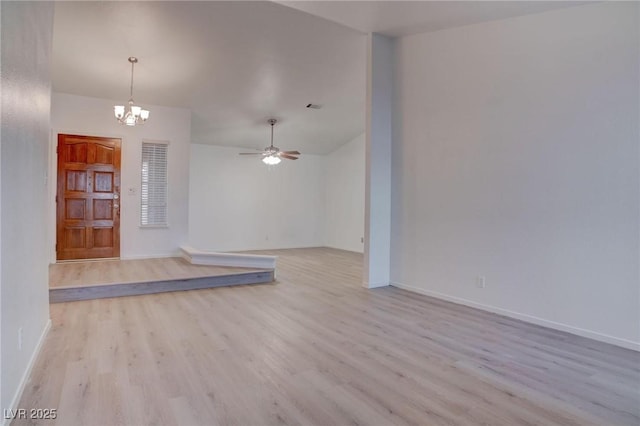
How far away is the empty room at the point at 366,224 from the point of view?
2201 millimetres

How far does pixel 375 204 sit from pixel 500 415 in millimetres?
3305

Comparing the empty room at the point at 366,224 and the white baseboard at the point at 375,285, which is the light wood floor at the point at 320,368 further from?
the white baseboard at the point at 375,285

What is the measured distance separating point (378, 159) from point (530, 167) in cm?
196

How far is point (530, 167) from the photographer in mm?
3703

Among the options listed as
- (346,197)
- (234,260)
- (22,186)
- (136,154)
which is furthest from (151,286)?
(346,197)

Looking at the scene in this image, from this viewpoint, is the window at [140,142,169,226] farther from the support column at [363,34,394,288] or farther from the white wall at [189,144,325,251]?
the support column at [363,34,394,288]

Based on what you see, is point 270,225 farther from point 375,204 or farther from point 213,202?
point 375,204

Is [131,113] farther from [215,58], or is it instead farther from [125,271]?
[125,271]

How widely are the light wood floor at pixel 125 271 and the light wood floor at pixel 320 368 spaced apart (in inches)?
22.0

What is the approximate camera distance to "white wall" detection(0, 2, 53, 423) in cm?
187

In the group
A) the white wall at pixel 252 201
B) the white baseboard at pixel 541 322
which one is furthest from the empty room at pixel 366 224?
the white wall at pixel 252 201

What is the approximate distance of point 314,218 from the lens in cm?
1066

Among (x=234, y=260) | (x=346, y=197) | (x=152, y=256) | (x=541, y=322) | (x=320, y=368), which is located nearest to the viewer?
(x=320, y=368)

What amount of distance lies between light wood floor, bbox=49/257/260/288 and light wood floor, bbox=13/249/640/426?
559mm
